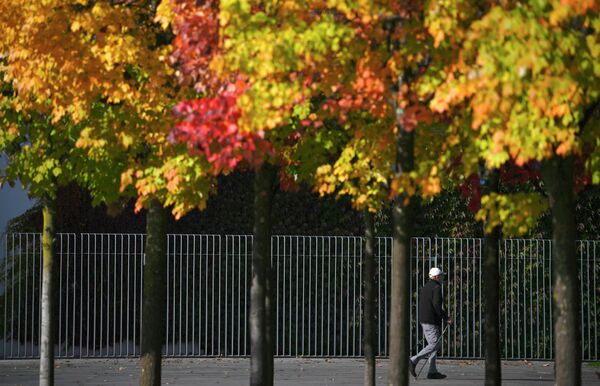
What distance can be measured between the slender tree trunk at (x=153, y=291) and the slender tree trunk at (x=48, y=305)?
153cm

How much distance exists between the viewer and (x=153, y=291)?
14.6 m

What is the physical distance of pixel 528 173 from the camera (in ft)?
50.6

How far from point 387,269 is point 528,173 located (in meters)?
7.82

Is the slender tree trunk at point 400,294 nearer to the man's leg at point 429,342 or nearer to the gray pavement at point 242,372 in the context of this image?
the gray pavement at point 242,372

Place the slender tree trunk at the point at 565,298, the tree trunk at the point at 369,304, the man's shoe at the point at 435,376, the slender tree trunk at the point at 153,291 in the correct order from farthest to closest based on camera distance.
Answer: the man's shoe at the point at 435,376, the tree trunk at the point at 369,304, the slender tree trunk at the point at 153,291, the slender tree trunk at the point at 565,298

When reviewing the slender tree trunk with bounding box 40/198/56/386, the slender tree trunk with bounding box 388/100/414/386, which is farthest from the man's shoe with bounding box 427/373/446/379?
the slender tree trunk with bounding box 388/100/414/386

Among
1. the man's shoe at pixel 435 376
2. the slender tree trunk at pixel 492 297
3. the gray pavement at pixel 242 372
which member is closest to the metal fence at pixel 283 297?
the gray pavement at pixel 242 372

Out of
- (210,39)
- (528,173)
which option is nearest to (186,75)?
(210,39)

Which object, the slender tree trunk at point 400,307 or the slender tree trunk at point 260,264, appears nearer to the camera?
the slender tree trunk at point 400,307

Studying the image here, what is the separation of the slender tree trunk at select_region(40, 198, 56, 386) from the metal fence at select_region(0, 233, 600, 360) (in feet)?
20.3

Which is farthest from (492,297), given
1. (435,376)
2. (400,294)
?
(435,376)

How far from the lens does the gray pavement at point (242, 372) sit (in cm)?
1883

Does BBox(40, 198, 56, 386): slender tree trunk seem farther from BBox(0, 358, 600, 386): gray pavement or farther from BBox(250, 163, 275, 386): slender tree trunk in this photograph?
BBox(0, 358, 600, 386): gray pavement

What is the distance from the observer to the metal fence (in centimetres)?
2227
